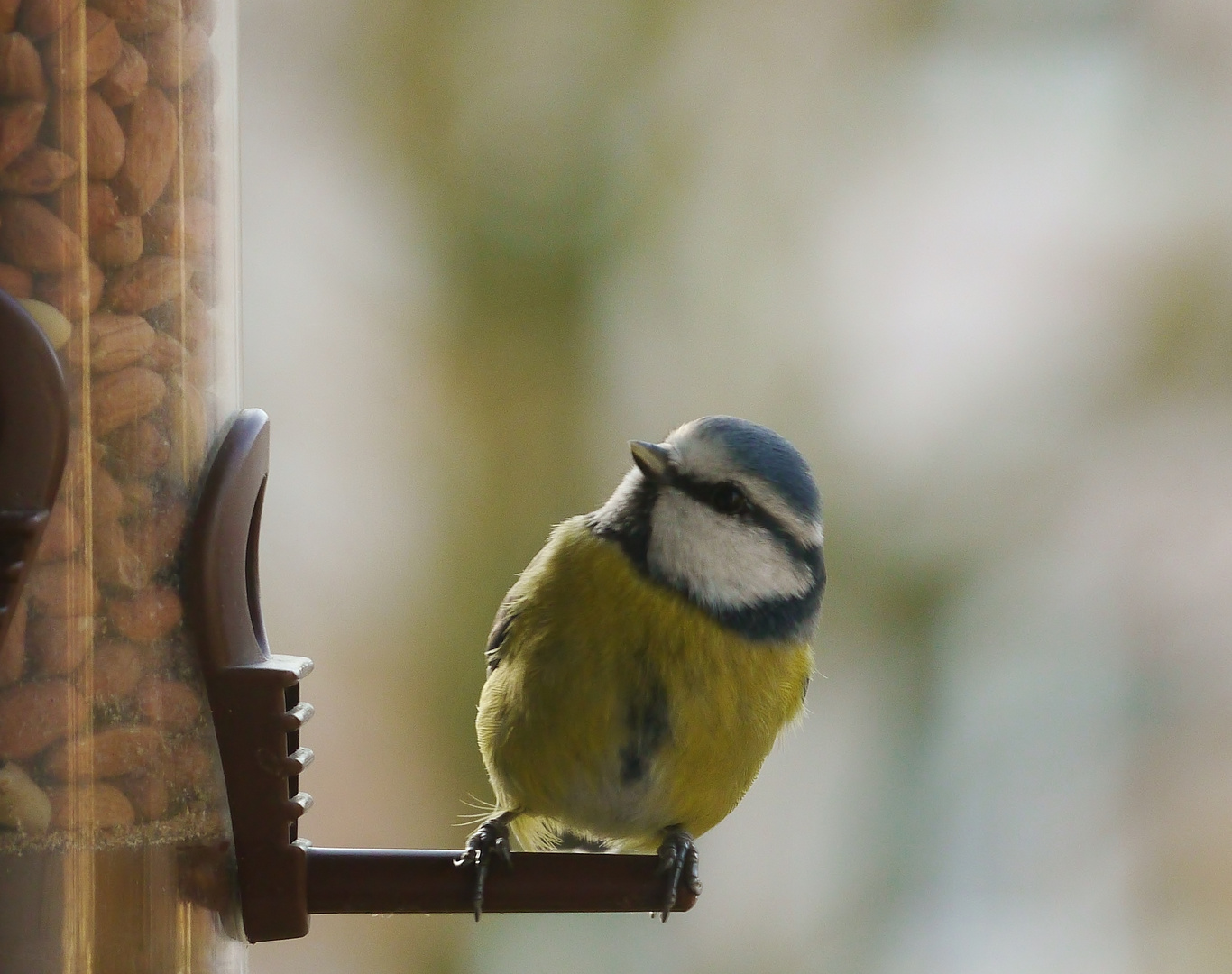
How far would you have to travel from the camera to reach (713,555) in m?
1.46

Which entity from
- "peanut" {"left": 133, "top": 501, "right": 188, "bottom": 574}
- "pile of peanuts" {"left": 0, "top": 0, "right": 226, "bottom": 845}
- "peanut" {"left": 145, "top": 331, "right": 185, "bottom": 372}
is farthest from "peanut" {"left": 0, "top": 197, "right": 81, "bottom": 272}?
"peanut" {"left": 133, "top": 501, "right": 188, "bottom": 574}

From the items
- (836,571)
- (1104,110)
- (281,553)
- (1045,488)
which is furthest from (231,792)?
(1104,110)

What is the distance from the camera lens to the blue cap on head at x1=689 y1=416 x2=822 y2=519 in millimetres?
1446

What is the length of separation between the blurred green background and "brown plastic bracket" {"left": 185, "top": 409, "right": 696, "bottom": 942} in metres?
1.70

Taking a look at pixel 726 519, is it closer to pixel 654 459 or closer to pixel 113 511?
pixel 654 459

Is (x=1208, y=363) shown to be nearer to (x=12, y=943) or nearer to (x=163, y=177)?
(x=163, y=177)

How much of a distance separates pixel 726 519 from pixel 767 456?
0.28 feet

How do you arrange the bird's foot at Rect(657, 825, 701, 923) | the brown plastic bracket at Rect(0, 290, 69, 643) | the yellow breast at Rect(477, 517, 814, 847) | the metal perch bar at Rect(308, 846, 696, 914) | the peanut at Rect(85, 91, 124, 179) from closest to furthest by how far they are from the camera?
the brown plastic bracket at Rect(0, 290, 69, 643) < the peanut at Rect(85, 91, 124, 179) < the metal perch bar at Rect(308, 846, 696, 914) < the bird's foot at Rect(657, 825, 701, 923) < the yellow breast at Rect(477, 517, 814, 847)

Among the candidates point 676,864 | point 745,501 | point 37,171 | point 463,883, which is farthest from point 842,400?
point 37,171

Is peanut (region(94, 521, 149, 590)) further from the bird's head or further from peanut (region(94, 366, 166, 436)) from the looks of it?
the bird's head

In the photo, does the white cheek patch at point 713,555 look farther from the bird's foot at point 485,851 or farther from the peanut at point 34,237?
the peanut at point 34,237

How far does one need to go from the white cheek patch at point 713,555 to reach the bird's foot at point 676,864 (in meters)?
0.26

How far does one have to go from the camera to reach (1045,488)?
292cm

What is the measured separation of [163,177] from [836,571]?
2106 mm
